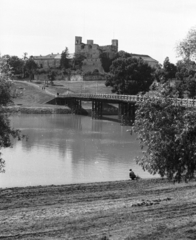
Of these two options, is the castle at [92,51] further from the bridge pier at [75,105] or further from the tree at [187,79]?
the tree at [187,79]

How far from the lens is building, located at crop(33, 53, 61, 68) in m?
180

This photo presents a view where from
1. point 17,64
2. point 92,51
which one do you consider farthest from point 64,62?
point 17,64

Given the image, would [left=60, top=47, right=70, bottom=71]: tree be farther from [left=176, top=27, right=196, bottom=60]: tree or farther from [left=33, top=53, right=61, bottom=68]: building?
[left=176, top=27, right=196, bottom=60]: tree

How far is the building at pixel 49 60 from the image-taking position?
17988 cm

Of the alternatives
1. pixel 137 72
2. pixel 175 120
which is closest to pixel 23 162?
pixel 175 120

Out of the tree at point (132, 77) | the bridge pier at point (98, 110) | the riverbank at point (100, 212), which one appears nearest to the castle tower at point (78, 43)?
the tree at point (132, 77)

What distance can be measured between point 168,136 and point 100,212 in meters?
4.95

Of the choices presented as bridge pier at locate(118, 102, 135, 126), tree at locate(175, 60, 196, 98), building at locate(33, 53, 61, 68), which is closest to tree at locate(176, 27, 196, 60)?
tree at locate(175, 60, 196, 98)

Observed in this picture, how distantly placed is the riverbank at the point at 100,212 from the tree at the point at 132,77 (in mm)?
65766

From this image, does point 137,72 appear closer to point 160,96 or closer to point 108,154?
point 108,154

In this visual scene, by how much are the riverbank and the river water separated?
534cm

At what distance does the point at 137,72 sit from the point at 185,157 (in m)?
76.6

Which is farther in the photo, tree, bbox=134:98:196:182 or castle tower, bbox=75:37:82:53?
castle tower, bbox=75:37:82:53

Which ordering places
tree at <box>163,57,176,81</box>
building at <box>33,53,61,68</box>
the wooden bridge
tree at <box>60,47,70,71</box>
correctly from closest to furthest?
the wooden bridge → tree at <box>163,57,176,81</box> → tree at <box>60,47,70,71</box> → building at <box>33,53,61,68</box>
